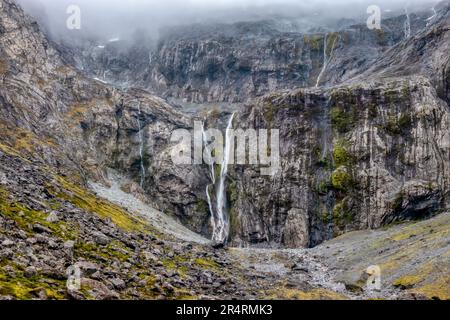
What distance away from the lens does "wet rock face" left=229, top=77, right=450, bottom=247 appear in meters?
161

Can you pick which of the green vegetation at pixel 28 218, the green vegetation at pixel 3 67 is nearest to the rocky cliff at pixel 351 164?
the green vegetation at pixel 3 67

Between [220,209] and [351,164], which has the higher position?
[351,164]

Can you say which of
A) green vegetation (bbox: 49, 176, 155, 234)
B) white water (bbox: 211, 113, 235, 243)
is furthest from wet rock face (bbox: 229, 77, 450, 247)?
green vegetation (bbox: 49, 176, 155, 234)

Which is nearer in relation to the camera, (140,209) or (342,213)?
(140,209)

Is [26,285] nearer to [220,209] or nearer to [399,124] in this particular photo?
[220,209]

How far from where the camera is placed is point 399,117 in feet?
563

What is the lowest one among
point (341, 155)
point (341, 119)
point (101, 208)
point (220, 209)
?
point (220, 209)

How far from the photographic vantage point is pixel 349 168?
6663 inches

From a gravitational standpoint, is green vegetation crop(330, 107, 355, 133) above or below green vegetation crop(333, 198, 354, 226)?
above

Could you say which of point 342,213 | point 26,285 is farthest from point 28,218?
point 342,213

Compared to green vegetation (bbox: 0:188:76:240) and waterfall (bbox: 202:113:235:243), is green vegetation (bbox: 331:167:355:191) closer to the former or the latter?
waterfall (bbox: 202:113:235:243)

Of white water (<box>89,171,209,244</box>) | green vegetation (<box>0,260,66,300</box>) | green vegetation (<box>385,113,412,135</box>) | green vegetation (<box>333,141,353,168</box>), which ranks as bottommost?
white water (<box>89,171,209,244</box>)
